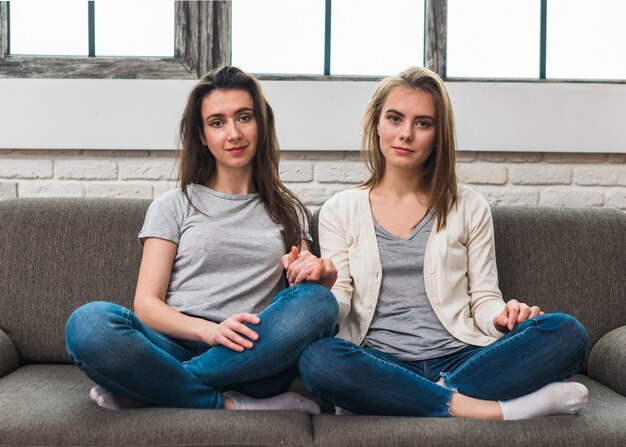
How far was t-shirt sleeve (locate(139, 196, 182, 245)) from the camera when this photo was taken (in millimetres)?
1771

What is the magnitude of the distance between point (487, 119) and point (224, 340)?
3.84 ft

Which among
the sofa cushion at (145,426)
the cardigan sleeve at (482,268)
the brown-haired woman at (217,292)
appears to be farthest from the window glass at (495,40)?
the sofa cushion at (145,426)

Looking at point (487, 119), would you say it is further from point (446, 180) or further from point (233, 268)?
point (233, 268)

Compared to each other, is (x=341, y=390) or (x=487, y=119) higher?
(x=487, y=119)

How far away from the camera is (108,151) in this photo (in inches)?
89.7

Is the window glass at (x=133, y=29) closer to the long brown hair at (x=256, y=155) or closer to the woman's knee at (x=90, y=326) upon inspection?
the long brown hair at (x=256, y=155)

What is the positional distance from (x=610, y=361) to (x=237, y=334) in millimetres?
911

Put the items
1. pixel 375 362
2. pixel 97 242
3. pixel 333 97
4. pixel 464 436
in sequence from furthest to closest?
pixel 333 97 → pixel 97 242 → pixel 375 362 → pixel 464 436

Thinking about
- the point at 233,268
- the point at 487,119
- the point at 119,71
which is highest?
the point at 119,71

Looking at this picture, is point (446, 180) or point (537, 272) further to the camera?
point (537, 272)

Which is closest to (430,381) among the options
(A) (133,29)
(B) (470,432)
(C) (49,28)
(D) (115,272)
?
(B) (470,432)

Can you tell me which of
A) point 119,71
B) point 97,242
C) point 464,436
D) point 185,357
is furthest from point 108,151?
point 464,436

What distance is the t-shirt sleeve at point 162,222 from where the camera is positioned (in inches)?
69.7

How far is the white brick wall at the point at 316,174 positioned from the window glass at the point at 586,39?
315 mm
